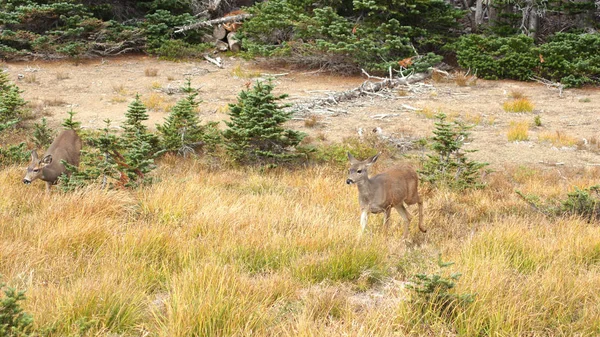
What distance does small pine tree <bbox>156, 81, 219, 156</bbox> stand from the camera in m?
14.2

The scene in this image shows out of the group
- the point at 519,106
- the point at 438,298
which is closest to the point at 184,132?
the point at 438,298

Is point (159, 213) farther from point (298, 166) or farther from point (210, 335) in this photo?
point (298, 166)

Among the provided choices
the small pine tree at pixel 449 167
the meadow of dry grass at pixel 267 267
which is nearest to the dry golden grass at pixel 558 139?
the small pine tree at pixel 449 167

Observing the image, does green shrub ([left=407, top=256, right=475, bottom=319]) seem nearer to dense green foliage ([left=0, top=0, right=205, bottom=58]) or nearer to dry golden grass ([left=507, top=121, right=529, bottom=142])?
dry golden grass ([left=507, top=121, right=529, bottom=142])

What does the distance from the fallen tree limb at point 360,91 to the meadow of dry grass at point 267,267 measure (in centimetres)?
927

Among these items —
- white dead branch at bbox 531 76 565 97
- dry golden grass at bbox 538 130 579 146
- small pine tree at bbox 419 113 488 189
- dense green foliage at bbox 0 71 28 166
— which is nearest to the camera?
small pine tree at bbox 419 113 488 189

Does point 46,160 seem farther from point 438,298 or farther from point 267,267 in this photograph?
point 438,298

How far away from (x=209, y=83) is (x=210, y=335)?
719 inches

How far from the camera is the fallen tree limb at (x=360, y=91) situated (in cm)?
1859

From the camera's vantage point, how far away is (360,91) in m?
20.4

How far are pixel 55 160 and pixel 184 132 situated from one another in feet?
14.3

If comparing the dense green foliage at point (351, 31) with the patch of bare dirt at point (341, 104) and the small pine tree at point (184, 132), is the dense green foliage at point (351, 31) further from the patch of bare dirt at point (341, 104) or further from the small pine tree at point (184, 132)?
the small pine tree at point (184, 132)

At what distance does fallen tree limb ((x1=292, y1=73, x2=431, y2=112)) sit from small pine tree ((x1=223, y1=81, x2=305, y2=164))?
4.30 meters

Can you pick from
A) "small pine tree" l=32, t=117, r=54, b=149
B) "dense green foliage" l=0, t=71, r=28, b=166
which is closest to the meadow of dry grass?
"small pine tree" l=32, t=117, r=54, b=149
